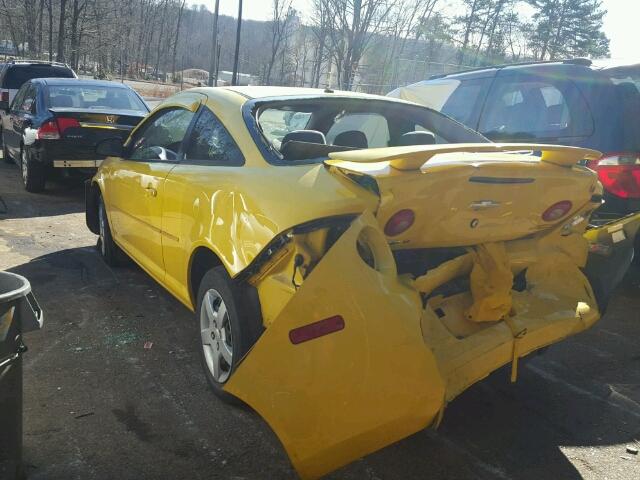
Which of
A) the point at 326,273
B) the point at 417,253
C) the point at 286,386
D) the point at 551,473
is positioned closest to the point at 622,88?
the point at 417,253

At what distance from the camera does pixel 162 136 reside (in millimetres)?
4238

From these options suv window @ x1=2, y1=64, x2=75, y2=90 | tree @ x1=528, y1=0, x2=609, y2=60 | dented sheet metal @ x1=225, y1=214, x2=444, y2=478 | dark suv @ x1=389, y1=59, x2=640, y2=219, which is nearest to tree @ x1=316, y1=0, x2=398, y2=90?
suv window @ x1=2, y1=64, x2=75, y2=90

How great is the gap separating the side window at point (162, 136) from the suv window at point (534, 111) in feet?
10.3

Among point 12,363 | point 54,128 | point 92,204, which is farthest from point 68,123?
point 12,363

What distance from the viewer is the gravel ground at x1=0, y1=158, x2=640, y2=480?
2.44 m

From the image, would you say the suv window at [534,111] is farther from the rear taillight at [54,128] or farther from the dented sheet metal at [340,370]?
the rear taillight at [54,128]

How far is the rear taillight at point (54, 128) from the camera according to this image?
7484 mm

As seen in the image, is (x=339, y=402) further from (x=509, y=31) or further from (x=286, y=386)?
(x=509, y=31)

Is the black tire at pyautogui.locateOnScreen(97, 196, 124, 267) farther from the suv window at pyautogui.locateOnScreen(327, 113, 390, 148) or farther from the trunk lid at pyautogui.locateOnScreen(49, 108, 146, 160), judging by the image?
the trunk lid at pyautogui.locateOnScreen(49, 108, 146, 160)

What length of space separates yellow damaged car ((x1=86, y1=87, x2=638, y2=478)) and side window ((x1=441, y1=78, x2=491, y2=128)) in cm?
222

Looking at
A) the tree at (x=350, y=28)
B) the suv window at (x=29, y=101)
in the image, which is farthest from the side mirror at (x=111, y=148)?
the tree at (x=350, y=28)

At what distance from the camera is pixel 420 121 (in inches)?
149

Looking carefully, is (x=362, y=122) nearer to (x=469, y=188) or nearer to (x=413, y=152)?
(x=469, y=188)

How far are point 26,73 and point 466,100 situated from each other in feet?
37.1
